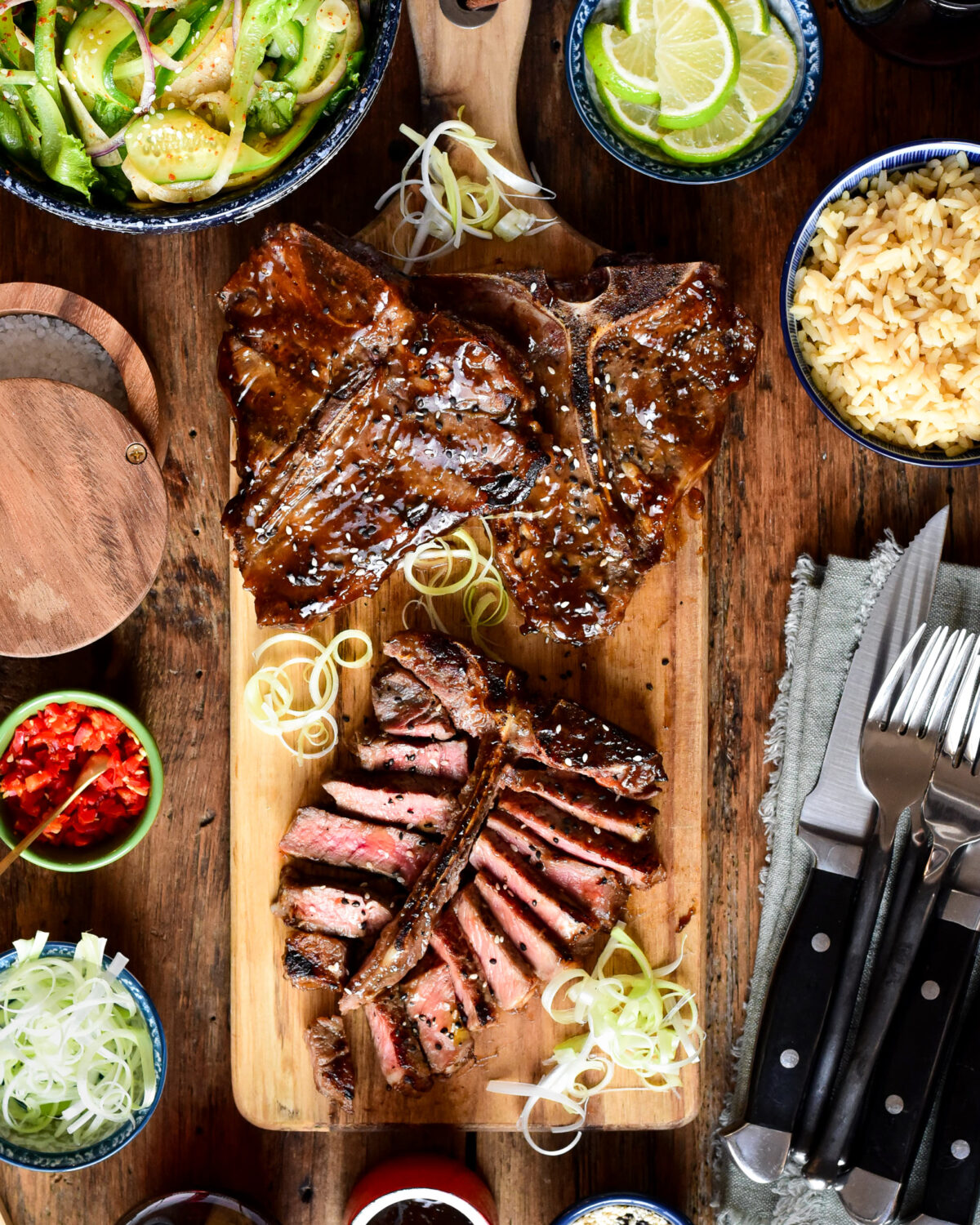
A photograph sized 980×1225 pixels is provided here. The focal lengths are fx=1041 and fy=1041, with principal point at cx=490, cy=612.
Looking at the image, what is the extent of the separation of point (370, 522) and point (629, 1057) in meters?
1.88

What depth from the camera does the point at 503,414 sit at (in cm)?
296

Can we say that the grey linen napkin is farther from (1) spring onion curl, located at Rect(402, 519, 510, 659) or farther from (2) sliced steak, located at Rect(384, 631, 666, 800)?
(1) spring onion curl, located at Rect(402, 519, 510, 659)

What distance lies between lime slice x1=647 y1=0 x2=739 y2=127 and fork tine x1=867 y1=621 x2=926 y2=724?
5.70ft

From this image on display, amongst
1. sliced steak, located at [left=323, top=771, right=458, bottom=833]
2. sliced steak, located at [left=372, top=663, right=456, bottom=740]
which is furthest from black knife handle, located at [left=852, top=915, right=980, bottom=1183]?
sliced steak, located at [left=372, top=663, right=456, bottom=740]

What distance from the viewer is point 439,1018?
3.33m

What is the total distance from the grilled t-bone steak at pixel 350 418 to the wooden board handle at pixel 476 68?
0.74 metres

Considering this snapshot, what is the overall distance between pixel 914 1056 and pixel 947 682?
1.18m

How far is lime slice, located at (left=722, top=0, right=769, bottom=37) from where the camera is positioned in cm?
315

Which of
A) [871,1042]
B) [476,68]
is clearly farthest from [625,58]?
[871,1042]

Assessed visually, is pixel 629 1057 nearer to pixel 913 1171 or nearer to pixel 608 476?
pixel 913 1171

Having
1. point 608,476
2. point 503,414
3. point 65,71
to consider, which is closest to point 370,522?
point 503,414

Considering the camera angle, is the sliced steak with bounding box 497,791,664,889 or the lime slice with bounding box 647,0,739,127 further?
the sliced steak with bounding box 497,791,664,889

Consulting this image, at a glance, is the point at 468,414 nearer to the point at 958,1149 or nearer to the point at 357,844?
the point at 357,844

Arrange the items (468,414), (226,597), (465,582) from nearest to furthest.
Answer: (468,414)
(465,582)
(226,597)
